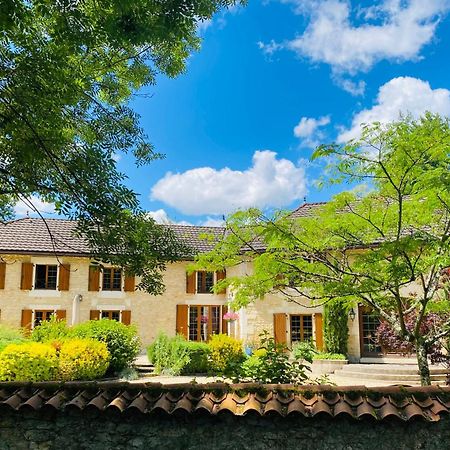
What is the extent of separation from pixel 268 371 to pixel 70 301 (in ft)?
51.1

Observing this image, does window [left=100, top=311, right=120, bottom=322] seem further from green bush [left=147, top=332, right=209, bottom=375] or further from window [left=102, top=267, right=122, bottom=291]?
green bush [left=147, top=332, right=209, bottom=375]

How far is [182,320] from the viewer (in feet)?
62.4

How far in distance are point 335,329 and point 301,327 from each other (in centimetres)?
176

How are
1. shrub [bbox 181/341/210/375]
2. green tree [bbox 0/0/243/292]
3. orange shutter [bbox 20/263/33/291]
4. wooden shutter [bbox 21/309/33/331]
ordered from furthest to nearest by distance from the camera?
orange shutter [bbox 20/263/33/291], wooden shutter [bbox 21/309/33/331], shrub [bbox 181/341/210/375], green tree [bbox 0/0/243/292]

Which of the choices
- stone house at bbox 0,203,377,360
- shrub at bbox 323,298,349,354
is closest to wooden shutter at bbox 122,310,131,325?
stone house at bbox 0,203,377,360

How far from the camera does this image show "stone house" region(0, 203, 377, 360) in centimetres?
1738

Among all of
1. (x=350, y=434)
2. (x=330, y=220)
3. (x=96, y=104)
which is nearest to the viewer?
(x=350, y=434)

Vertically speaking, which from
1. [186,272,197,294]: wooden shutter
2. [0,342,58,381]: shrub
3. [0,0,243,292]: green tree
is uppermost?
[0,0,243,292]: green tree

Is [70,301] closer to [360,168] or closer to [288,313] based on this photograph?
[288,313]

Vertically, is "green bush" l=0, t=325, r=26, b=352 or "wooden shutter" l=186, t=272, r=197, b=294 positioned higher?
"wooden shutter" l=186, t=272, r=197, b=294

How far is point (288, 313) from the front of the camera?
17.4 m

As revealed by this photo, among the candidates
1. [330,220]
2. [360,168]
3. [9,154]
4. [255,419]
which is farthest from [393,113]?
[9,154]

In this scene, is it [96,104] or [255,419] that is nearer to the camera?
[255,419]

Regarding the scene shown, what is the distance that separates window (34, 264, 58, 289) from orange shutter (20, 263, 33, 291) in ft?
0.76
